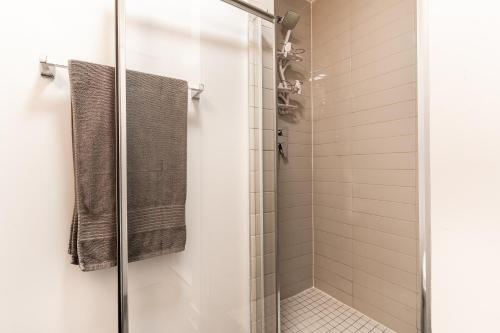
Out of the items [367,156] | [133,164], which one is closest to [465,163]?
[367,156]

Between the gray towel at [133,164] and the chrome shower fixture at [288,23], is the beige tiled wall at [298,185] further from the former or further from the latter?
the gray towel at [133,164]

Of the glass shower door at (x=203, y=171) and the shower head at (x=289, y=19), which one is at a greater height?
the shower head at (x=289, y=19)

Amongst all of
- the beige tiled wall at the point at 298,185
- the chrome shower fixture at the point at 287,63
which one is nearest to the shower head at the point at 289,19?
the chrome shower fixture at the point at 287,63

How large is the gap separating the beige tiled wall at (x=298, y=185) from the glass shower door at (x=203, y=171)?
481mm

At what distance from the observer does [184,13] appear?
3.47 ft

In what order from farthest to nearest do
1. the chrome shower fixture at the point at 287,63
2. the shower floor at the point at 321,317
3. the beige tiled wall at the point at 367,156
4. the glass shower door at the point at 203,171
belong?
the chrome shower fixture at the point at 287,63
the shower floor at the point at 321,317
the beige tiled wall at the point at 367,156
the glass shower door at the point at 203,171

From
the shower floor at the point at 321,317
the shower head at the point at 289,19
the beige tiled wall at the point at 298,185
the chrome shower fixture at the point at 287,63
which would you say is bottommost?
the shower floor at the point at 321,317

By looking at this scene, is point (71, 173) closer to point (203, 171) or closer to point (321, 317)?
point (203, 171)

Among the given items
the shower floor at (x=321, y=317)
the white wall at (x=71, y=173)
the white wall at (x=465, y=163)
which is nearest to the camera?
the white wall at (x=465, y=163)

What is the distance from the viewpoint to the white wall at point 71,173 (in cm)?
81

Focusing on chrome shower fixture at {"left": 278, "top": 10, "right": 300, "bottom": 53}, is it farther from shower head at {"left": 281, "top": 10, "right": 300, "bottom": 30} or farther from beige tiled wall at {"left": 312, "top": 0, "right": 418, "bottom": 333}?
beige tiled wall at {"left": 312, "top": 0, "right": 418, "bottom": 333}

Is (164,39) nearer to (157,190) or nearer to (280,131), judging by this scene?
(157,190)

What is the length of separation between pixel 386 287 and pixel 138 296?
1.33 m

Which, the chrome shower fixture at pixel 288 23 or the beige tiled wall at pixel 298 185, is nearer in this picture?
the chrome shower fixture at pixel 288 23
